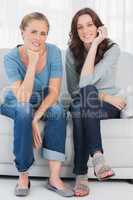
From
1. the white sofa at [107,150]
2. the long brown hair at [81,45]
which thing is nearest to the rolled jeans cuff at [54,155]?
the white sofa at [107,150]

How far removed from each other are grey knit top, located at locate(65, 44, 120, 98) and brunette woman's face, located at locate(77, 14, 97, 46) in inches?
5.3

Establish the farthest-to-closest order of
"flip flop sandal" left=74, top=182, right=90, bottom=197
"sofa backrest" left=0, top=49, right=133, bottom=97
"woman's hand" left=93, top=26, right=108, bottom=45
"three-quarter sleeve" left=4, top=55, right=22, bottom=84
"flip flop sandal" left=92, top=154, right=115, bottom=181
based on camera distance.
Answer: "sofa backrest" left=0, top=49, right=133, bottom=97 → "woman's hand" left=93, top=26, right=108, bottom=45 → "three-quarter sleeve" left=4, top=55, right=22, bottom=84 → "flip flop sandal" left=74, top=182, right=90, bottom=197 → "flip flop sandal" left=92, top=154, right=115, bottom=181

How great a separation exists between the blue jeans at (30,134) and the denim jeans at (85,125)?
0.25ft

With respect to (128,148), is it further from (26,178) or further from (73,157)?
(26,178)

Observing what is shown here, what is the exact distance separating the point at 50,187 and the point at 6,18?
1945 mm

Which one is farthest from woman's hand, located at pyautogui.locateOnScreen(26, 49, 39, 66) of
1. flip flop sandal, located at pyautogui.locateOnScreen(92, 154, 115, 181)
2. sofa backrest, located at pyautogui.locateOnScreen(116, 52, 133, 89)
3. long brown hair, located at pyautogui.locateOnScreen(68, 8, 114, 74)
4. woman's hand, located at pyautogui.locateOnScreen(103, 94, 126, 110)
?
sofa backrest, located at pyautogui.locateOnScreen(116, 52, 133, 89)

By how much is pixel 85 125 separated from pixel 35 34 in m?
0.58

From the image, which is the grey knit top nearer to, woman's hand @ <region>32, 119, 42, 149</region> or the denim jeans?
the denim jeans

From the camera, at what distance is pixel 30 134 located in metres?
2.06

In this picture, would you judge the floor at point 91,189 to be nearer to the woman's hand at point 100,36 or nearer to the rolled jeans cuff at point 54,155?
the rolled jeans cuff at point 54,155

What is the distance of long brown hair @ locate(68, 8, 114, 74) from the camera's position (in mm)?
2414

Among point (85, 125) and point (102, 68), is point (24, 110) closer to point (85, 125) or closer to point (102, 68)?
point (85, 125)

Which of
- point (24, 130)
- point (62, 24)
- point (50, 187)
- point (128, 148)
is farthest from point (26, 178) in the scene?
point (62, 24)

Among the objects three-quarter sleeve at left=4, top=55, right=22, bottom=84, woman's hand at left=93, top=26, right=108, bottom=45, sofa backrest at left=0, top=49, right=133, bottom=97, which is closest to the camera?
three-quarter sleeve at left=4, top=55, right=22, bottom=84
